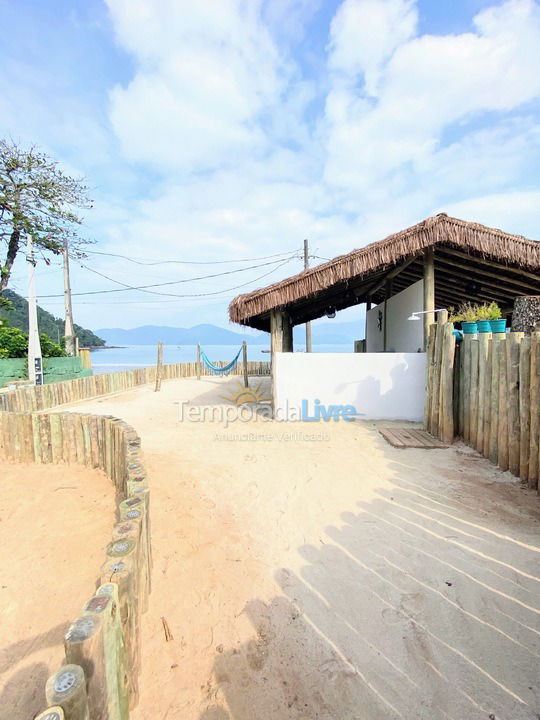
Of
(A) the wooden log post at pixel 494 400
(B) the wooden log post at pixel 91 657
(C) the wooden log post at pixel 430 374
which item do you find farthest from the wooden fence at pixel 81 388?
(A) the wooden log post at pixel 494 400

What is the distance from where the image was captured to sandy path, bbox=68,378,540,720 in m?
1.45

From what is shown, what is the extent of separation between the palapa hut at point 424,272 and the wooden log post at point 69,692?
17.8 feet

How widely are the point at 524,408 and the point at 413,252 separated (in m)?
3.29

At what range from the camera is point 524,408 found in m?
3.19

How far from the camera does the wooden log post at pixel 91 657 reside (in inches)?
38.1

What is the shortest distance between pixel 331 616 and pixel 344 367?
436 cm

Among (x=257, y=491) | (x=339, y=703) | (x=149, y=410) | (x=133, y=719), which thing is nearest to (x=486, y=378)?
(x=257, y=491)

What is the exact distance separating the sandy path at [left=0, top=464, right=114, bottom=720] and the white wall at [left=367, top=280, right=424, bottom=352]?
5.81 metres

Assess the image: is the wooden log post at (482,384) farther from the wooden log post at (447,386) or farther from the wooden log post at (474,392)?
the wooden log post at (447,386)

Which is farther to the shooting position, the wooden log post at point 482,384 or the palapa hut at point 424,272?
the palapa hut at point 424,272

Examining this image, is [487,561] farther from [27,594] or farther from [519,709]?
[27,594]

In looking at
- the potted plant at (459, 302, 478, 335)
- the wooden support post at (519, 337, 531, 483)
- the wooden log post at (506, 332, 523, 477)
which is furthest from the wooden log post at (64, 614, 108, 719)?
the potted plant at (459, 302, 478, 335)

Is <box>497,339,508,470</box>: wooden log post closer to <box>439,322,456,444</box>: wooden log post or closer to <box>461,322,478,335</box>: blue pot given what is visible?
<box>439,322,456,444</box>: wooden log post

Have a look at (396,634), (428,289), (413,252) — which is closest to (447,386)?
(428,289)
